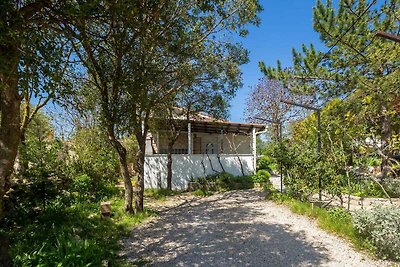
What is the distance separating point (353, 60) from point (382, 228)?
682 centimetres

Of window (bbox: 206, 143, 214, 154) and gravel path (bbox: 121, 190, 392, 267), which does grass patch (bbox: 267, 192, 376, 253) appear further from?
window (bbox: 206, 143, 214, 154)

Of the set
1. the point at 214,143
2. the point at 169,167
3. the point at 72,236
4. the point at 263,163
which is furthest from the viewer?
the point at 263,163

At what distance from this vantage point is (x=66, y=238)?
208 inches

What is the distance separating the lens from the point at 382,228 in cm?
517

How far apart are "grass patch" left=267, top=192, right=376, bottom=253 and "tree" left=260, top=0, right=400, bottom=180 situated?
298 cm

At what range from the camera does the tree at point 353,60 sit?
8.89 metres

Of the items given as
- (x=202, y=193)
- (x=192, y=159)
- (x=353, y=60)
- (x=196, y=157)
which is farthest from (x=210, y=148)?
(x=353, y=60)

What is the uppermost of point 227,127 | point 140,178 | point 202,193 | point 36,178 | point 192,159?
point 227,127

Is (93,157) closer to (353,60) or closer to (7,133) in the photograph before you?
(7,133)

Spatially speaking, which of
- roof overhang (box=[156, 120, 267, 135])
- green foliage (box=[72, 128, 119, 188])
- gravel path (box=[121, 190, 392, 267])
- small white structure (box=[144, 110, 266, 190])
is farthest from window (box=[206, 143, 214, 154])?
gravel path (box=[121, 190, 392, 267])

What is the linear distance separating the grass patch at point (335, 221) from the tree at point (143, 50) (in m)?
5.00

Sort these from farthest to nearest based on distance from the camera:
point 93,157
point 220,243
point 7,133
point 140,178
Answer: point 93,157, point 140,178, point 220,243, point 7,133

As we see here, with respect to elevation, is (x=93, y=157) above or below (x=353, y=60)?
below

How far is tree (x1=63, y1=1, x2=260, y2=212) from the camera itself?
4.41 m
